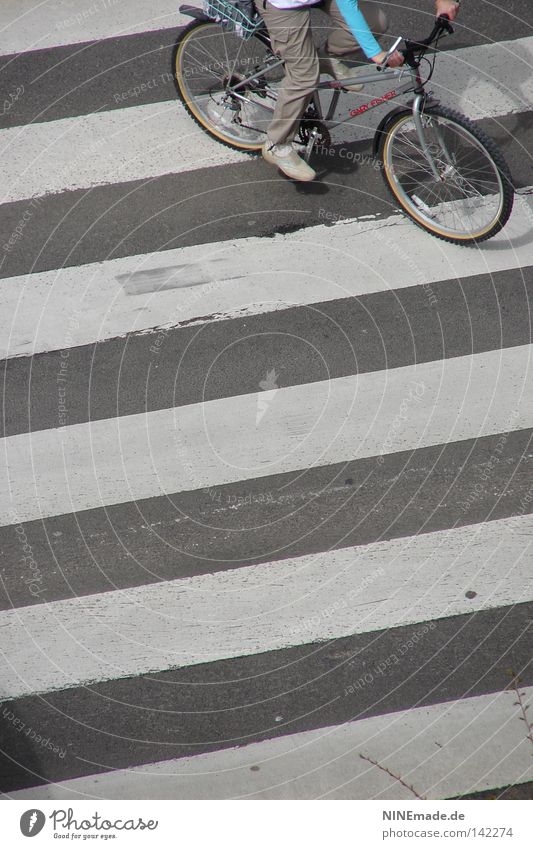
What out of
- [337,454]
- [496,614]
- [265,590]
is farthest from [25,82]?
[496,614]

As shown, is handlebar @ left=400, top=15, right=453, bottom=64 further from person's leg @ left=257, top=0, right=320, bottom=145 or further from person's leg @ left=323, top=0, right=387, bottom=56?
person's leg @ left=257, top=0, right=320, bottom=145

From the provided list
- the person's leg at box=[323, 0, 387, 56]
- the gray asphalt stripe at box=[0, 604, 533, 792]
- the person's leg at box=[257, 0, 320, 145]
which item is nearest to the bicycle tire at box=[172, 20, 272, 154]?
the person's leg at box=[257, 0, 320, 145]

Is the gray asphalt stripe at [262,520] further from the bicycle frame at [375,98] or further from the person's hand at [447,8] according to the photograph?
the person's hand at [447,8]

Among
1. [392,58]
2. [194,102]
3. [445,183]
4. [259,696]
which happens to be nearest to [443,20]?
[392,58]

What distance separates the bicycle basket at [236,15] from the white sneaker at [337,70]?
1.57ft

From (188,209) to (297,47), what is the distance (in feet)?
4.15

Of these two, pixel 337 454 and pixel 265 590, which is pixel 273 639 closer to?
pixel 265 590

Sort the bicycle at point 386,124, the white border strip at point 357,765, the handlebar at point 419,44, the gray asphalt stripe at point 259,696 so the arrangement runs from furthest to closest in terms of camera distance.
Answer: the bicycle at point 386,124 → the gray asphalt stripe at point 259,696 → the white border strip at point 357,765 → the handlebar at point 419,44

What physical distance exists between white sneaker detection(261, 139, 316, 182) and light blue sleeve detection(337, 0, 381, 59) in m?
0.93

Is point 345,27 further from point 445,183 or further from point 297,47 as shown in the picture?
point 445,183

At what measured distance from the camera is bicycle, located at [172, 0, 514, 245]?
5.56 metres

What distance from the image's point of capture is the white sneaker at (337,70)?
226 inches

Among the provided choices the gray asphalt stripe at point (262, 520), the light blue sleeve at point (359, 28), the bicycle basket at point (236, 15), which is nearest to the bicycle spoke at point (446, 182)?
the light blue sleeve at point (359, 28)

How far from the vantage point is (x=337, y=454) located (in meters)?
5.66
